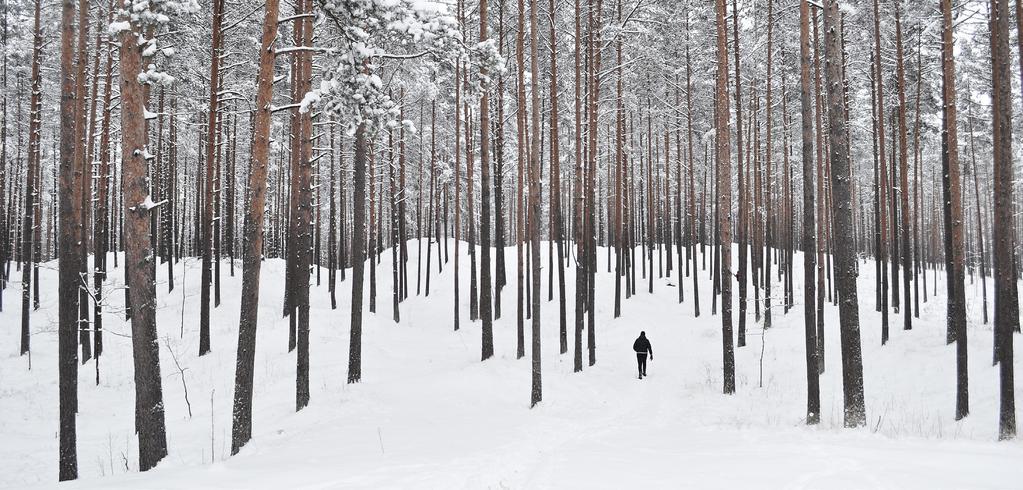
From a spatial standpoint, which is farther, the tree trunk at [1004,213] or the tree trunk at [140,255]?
the tree trunk at [1004,213]

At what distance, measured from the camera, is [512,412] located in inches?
476

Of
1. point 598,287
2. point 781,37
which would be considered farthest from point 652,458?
point 598,287

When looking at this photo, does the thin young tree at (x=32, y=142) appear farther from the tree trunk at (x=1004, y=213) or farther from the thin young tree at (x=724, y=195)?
A: the tree trunk at (x=1004, y=213)

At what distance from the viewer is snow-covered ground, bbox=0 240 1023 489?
263 inches

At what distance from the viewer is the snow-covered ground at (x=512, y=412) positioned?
21.9 feet

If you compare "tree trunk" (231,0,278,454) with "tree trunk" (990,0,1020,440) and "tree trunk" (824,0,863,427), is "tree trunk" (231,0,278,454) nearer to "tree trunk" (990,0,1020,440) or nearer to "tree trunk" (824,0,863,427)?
"tree trunk" (824,0,863,427)

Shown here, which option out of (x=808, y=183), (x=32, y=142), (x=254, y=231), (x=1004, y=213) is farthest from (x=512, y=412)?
(x=32, y=142)

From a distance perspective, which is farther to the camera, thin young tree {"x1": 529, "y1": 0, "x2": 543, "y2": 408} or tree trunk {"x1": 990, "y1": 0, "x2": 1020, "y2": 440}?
thin young tree {"x1": 529, "y1": 0, "x2": 543, "y2": 408}

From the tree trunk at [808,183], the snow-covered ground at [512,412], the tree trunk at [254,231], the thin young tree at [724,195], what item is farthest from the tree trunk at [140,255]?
the thin young tree at [724,195]

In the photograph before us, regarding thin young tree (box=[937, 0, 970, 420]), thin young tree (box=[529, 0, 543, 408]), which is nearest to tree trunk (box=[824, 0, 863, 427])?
thin young tree (box=[937, 0, 970, 420])

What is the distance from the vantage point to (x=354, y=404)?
12.4 meters

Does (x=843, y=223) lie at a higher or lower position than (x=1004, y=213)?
lower

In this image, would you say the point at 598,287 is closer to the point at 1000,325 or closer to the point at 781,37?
the point at 781,37

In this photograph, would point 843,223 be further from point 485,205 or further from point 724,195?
point 485,205
